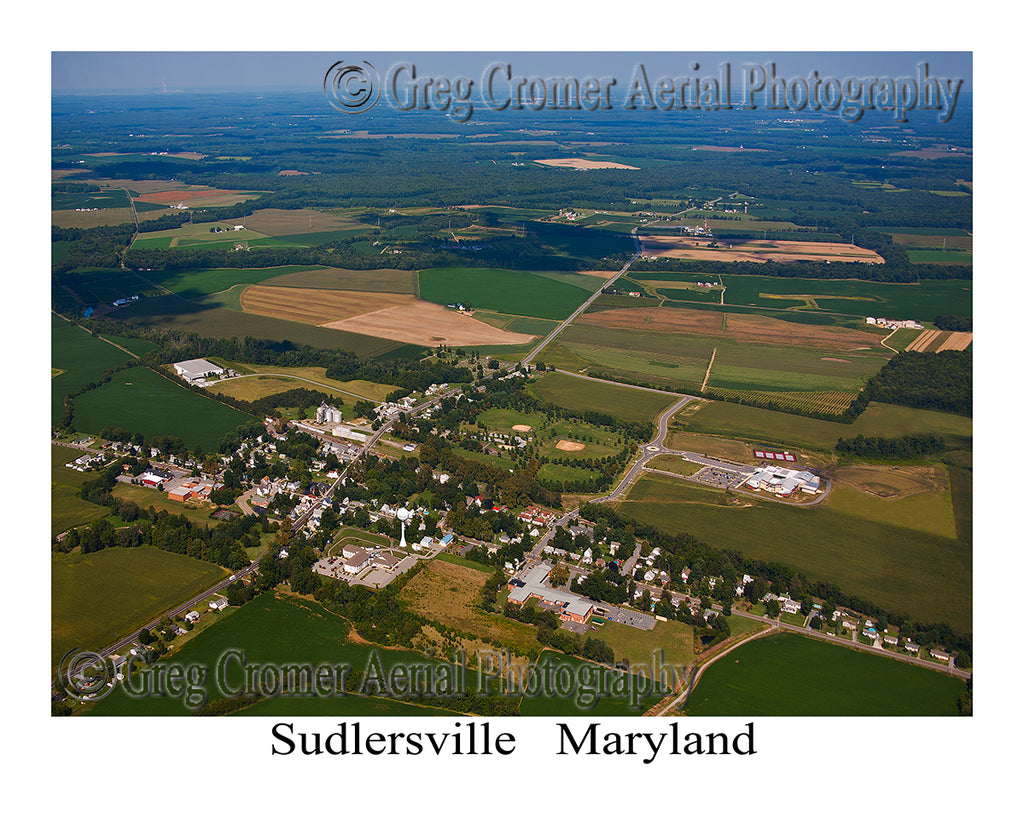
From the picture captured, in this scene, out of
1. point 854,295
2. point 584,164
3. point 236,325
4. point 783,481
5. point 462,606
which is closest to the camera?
point 462,606

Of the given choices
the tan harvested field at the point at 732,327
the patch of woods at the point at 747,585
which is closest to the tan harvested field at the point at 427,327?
the tan harvested field at the point at 732,327

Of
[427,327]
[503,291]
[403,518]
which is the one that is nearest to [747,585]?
[403,518]

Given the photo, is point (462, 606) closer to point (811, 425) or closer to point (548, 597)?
point (548, 597)

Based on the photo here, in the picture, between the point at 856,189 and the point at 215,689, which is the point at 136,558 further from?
the point at 856,189

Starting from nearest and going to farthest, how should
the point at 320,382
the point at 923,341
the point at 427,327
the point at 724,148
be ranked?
the point at 320,382 → the point at 923,341 → the point at 427,327 → the point at 724,148

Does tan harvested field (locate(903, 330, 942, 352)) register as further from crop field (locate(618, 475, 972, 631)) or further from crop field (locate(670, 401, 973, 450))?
crop field (locate(618, 475, 972, 631))

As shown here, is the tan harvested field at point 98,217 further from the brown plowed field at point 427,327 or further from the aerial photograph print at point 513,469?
the brown plowed field at point 427,327
